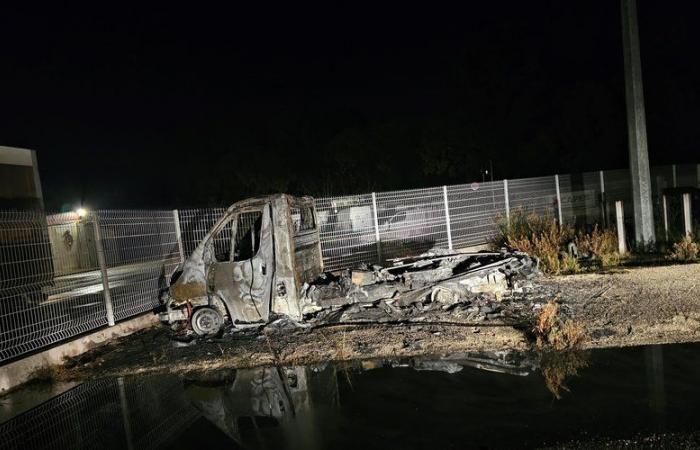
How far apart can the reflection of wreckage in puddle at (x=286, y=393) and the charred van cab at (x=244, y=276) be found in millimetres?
1629

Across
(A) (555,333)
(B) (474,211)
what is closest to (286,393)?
(A) (555,333)

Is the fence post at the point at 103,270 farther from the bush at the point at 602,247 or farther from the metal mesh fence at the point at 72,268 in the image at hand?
the bush at the point at 602,247

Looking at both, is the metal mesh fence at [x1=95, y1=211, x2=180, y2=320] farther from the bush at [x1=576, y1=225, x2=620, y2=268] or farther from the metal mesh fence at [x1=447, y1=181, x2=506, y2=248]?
the bush at [x1=576, y1=225, x2=620, y2=268]

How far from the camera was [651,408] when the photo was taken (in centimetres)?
421

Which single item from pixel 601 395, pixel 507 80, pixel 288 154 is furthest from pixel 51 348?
pixel 288 154

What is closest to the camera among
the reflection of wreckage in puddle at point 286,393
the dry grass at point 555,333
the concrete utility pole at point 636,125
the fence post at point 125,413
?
the reflection of wreckage in puddle at point 286,393

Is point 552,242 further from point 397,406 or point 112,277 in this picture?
point 112,277

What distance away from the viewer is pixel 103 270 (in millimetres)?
8578

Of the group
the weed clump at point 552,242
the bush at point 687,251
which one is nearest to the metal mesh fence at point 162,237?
the weed clump at point 552,242

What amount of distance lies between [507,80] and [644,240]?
55.5 feet

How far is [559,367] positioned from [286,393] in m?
2.89

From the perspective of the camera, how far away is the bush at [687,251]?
33.7 feet

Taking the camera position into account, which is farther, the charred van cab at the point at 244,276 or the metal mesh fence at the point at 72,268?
the charred van cab at the point at 244,276

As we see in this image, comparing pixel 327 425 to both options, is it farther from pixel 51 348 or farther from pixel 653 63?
pixel 653 63
